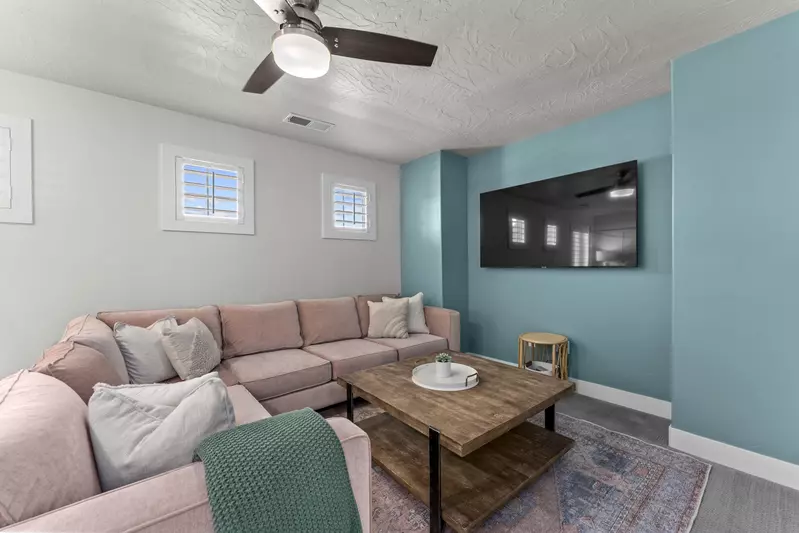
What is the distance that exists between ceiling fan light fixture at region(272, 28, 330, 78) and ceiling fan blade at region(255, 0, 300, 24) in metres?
0.06

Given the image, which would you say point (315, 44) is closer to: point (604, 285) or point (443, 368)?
point (443, 368)

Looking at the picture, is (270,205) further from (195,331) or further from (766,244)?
(766,244)

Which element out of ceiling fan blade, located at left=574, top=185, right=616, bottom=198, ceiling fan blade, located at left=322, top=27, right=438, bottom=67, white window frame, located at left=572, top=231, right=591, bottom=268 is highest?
ceiling fan blade, located at left=322, top=27, right=438, bottom=67

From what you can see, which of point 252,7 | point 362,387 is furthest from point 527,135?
point 362,387

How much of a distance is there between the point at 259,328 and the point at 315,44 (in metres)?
2.17

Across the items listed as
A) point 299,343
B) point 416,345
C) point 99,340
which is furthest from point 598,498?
point 99,340

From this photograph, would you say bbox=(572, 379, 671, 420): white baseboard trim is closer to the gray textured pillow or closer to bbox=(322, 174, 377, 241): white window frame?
the gray textured pillow

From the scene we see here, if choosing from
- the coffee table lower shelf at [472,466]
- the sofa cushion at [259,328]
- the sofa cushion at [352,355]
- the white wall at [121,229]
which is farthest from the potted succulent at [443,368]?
the white wall at [121,229]

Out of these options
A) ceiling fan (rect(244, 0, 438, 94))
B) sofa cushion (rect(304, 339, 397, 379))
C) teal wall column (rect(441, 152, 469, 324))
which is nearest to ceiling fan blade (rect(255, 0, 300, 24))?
ceiling fan (rect(244, 0, 438, 94))

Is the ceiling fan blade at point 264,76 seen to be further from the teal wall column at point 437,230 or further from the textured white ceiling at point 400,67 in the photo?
the teal wall column at point 437,230

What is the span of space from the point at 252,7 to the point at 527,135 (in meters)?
2.65

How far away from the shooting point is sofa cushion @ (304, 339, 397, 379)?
2494mm

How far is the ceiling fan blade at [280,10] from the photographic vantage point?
4.17ft

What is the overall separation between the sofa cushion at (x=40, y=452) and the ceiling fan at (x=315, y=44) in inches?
55.3
